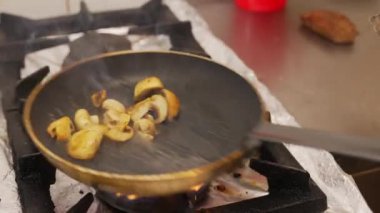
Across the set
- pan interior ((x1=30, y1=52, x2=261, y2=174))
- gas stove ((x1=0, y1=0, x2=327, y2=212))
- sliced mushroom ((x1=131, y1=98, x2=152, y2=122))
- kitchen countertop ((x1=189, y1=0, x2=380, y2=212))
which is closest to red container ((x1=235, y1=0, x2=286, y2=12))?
kitchen countertop ((x1=189, y1=0, x2=380, y2=212))

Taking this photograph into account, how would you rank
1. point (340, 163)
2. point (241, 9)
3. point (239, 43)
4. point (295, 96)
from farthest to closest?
point (241, 9)
point (239, 43)
point (295, 96)
point (340, 163)

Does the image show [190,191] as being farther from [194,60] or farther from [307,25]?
[307,25]

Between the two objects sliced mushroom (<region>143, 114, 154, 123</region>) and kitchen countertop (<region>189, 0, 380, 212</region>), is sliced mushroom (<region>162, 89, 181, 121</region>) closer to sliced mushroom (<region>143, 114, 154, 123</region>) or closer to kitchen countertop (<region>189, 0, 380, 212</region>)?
sliced mushroom (<region>143, 114, 154, 123</region>)

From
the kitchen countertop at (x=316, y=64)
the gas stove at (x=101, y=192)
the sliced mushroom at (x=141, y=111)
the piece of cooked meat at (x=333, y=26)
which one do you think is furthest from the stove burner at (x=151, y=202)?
the piece of cooked meat at (x=333, y=26)

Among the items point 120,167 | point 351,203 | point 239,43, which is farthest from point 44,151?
point 239,43

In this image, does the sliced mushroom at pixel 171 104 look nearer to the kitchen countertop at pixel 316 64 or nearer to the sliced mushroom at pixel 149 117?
the sliced mushroom at pixel 149 117

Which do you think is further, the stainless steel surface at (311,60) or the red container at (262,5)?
the red container at (262,5)

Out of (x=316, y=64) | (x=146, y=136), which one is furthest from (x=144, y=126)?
(x=316, y=64)
